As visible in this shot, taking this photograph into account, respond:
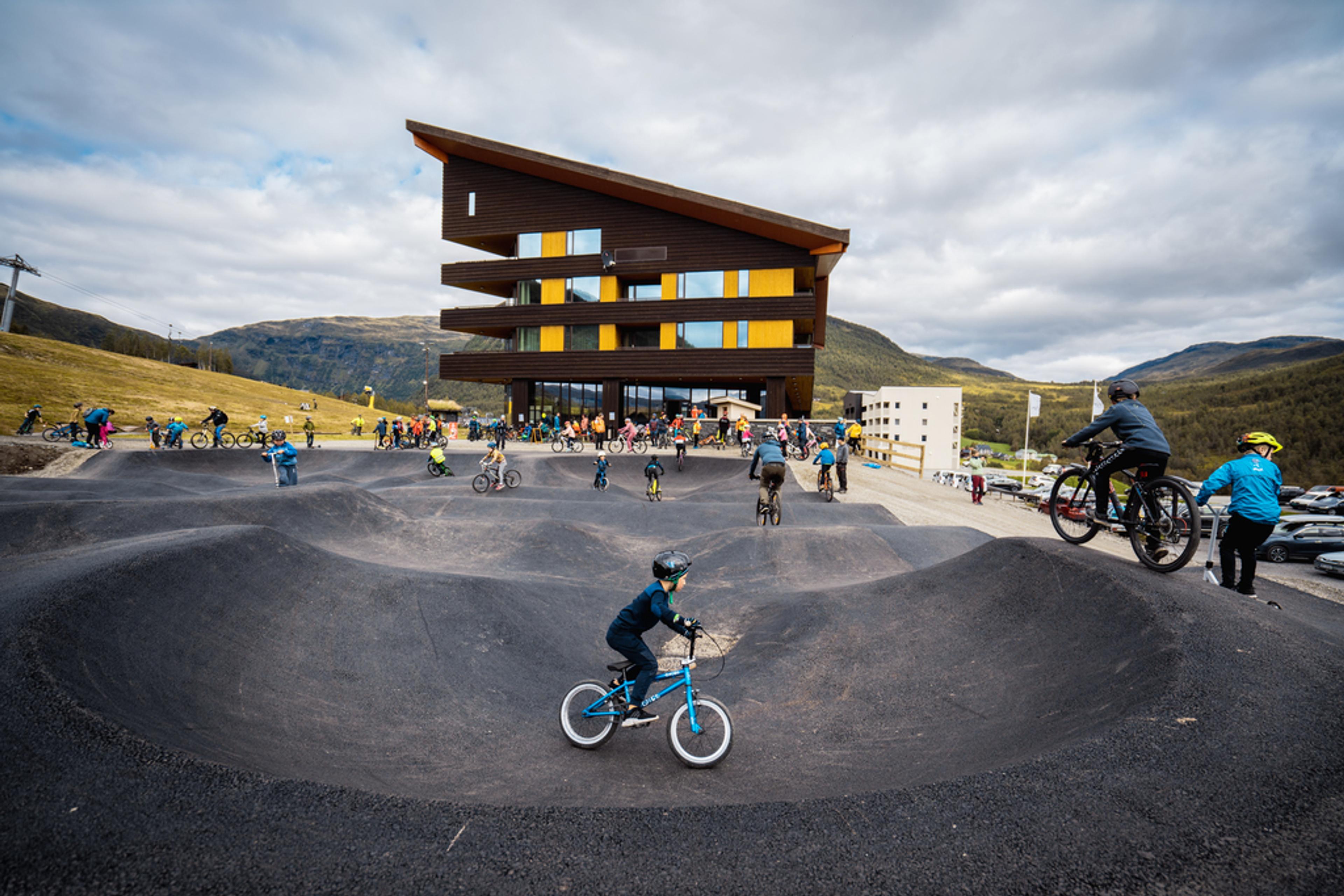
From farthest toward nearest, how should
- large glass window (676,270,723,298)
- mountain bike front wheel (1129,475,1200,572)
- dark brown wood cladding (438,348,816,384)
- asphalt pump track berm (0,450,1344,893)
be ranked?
1. large glass window (676,270,723,298)
2. dark brown wood cladding (438,348,816,384)
3. mountain bike front wheel (1129,475,1200,572)
4. asphalt pump track berm (0,450,1344,893)

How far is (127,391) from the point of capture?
48062 millimetres

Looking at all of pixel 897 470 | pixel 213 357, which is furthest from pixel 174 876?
pixel 213 357

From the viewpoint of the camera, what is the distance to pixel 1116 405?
6.36m

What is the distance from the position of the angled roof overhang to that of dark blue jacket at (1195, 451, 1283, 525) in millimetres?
29307

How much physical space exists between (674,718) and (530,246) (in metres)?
39.8

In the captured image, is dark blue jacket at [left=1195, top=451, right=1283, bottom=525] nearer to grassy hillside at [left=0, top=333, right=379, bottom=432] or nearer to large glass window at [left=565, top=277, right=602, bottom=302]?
large glass window at [left=565, top=277, right=602, bottom=302]

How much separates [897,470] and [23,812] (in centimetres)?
3068

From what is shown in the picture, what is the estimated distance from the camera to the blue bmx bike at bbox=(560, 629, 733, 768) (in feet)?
15.5

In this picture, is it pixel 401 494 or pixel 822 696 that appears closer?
pixel 822 696

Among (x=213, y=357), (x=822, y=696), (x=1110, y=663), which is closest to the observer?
(x=1110, y=663)

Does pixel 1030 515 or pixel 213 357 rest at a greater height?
pixel 213 357

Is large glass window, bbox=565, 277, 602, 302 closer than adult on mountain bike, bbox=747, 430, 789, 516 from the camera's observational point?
No

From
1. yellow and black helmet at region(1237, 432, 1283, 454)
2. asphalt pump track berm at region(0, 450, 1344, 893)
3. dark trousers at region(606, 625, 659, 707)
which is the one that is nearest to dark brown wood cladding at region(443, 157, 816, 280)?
asphalt pump track berm at region(0, 450, 1344, 893)

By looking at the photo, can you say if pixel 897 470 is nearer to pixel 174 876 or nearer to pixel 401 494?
pixel 401 494
